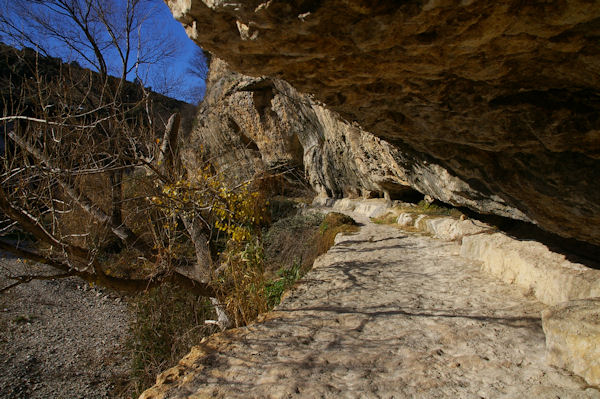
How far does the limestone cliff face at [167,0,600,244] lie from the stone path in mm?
857

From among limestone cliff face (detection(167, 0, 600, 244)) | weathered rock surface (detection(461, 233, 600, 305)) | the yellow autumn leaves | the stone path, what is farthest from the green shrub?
limestone cliff face (detection(167, 0, 600, 244))

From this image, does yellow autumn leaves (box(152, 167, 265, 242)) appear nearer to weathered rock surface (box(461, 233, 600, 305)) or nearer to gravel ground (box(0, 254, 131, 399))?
weathered rock surface (box(461, 233, 600, 305))

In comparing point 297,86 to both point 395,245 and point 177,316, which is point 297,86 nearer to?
point 395,245

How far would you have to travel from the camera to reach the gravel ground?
531 centimetres

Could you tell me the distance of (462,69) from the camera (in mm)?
1559

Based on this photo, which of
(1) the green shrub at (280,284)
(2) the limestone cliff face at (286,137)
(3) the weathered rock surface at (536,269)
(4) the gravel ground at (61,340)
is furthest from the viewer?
(2) the limestone cliff face at (286,137)

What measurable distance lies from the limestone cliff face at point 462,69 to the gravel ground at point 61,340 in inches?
222

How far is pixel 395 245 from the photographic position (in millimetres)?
4914

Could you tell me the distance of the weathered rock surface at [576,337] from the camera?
1.51 metres

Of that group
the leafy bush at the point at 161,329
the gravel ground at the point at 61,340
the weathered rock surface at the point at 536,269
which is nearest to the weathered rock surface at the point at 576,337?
the weathered rock surface at the point at 536,269

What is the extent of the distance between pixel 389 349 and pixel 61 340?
679 centimetres

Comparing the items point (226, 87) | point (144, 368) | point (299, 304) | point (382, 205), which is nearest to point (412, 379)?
point (299, 304)

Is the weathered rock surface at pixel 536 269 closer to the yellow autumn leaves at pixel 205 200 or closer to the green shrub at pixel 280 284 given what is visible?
the green shrub at pixel 280 284

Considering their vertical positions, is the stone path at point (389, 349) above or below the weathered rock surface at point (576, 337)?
below
